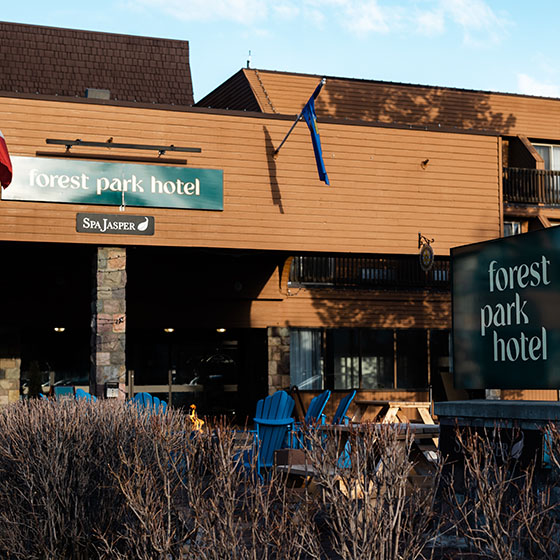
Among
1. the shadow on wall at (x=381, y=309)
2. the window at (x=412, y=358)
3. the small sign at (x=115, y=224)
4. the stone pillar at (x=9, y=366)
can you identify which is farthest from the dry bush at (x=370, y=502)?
the window at (x=412, y=358)

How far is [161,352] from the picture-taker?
20.9 m

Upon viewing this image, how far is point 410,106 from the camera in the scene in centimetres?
2359

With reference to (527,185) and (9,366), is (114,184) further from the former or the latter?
(527,185)

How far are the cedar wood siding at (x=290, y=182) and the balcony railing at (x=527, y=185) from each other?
664 centimetres

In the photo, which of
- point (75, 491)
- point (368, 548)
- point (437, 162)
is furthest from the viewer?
point (437, 162)

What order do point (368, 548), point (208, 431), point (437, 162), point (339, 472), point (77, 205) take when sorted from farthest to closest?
point (437, 162) → point (77, 205) → point (208, 431) → point (339, 472) → point (368, 548)

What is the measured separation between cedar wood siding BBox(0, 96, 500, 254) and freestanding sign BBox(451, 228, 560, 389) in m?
9.00

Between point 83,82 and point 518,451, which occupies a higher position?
point 83,82

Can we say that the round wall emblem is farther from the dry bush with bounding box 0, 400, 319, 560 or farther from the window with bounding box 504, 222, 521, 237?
the dry bush with bounding box 0, 400, 319, 560

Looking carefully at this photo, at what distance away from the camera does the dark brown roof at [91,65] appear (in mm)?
21109

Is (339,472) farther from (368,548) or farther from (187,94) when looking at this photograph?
(187,94)

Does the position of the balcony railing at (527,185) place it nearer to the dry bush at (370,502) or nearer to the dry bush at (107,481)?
the dry bush at (107,481)

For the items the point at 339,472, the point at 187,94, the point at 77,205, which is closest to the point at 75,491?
the point at 339,472

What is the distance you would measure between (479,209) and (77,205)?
711 cm
